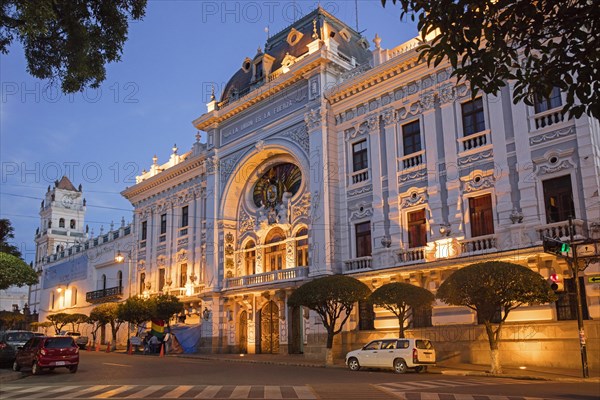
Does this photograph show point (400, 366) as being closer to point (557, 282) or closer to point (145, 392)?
point (557, 282)

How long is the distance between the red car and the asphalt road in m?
0.62

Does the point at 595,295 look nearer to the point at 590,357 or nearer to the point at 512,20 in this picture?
the point at 590,357

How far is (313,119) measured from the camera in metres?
32.5

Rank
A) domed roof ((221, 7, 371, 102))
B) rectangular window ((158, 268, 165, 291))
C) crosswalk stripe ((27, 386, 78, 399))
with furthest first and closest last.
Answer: rectangular window ((158, 268, 165, 291)), domed roof ((221, 7, 371, 102)), crosswalk stripe ((27, 386, 78, 399))

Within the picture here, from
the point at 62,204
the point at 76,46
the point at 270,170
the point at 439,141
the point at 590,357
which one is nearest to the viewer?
the point at 76,46

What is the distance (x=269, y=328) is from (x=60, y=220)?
64.6 m

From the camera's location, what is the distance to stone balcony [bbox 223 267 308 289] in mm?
31625

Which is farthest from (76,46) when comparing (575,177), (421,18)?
(575,177)

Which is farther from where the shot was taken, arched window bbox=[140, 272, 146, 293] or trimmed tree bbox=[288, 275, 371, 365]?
arched window bbox=[140, 272, 146, 293]

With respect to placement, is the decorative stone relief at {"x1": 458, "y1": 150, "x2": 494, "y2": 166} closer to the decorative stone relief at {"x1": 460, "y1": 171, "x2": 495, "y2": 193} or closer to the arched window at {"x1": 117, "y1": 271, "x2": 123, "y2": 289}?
the decorative stone relief at {"x1": 460, "y1": 171, "x2": 495, "y2": 193}

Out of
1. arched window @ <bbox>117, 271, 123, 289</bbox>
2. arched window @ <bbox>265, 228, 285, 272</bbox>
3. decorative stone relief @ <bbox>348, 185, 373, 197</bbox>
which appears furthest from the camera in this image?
arched window @ <bbox>117, 271, 123, 289</bbox>

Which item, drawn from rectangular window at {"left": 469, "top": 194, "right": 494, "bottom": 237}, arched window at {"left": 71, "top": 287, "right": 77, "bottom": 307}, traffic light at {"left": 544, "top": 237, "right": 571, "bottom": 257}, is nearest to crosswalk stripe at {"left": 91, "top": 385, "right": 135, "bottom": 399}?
traffic light at {"left": 544, "top": 237, "right": 571, "bottom": 257}

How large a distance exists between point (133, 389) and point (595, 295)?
16.1 m

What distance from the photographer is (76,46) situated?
1201 cm
